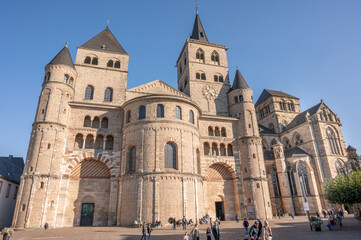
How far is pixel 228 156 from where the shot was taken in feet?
105

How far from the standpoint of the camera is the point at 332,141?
4059 centimetres

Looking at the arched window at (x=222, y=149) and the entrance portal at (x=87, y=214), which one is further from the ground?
the arched window at (x=222, y=149)

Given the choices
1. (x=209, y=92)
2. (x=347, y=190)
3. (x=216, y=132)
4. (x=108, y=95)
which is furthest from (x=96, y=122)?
(x=347, y=190)

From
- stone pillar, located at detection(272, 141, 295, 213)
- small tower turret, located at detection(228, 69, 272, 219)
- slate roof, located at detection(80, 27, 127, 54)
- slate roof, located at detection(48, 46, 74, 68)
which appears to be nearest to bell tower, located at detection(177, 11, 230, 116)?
small tower turret, located at detection(228, 69, 272, 219)

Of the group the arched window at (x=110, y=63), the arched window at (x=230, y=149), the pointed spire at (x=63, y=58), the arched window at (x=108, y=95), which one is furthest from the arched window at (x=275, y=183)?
the pointed spire at (x=63, y=58)

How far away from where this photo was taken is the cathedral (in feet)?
77.7

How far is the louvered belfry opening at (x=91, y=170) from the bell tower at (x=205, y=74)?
17.3m

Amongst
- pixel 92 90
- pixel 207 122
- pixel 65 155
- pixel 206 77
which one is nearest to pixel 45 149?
pixel 65 155

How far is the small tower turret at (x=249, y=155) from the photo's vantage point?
1150 inches

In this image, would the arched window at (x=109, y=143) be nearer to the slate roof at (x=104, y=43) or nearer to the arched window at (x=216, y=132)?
the arched window at (x=216, y=132)

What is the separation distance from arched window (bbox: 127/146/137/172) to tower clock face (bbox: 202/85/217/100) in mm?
16694

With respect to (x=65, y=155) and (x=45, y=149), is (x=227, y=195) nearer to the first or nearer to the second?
(x=65, y=155)

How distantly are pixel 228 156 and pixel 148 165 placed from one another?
41.2 ft

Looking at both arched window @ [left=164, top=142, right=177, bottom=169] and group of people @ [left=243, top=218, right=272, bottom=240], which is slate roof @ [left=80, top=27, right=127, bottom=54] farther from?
group of people @ [left=243, top=218, right=272, bottom=240]
